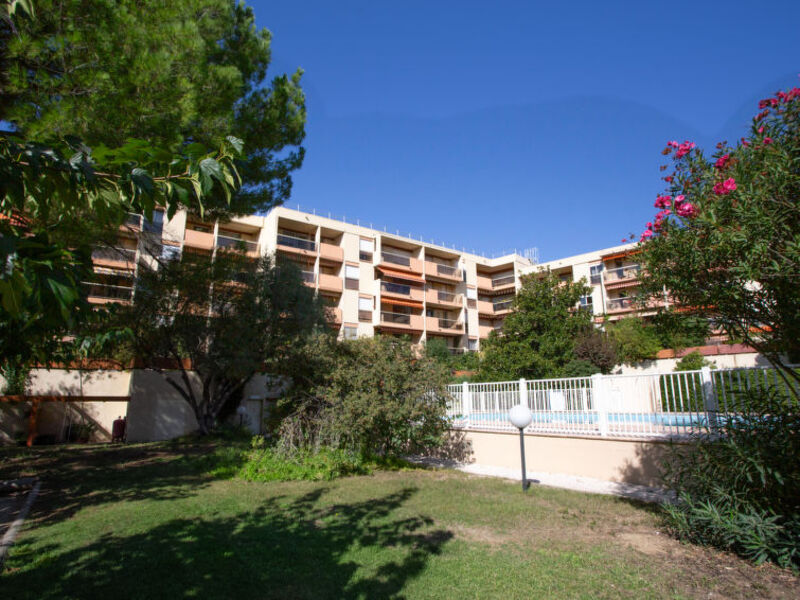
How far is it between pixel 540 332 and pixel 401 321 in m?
15.6

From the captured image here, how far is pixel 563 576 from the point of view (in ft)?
13.7

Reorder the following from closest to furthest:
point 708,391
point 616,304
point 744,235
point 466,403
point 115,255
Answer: point 744,235 < point 708,391 < point 466,403 < point 115,255 < point 616,304

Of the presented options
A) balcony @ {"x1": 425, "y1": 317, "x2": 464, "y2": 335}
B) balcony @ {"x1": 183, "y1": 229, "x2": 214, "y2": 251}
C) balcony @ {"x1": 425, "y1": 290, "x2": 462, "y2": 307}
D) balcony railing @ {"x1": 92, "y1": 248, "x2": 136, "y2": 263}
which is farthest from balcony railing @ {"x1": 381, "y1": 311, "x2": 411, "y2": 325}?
balcony railing @ {"x1": 92, "y1": 248, "x2": 136, "y2": 263}

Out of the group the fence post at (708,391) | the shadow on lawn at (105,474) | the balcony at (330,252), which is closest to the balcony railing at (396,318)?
the balcony at (330,252)

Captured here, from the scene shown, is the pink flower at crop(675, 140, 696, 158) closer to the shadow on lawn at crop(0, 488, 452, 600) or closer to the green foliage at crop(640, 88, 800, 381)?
the green foliage at crop(640, 88, 800, 381)

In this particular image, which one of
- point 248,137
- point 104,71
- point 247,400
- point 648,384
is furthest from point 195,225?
point 648,384

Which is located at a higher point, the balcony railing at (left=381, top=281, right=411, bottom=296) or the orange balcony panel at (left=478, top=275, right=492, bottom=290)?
the orange balcony panel at (left=478, top=275, right=492, bottom=290)

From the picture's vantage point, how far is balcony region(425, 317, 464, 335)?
1526 inches

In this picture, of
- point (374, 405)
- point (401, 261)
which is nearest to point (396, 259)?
point (401, 261)

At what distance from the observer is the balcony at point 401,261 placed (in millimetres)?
37844

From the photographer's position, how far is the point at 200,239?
29.2 meters

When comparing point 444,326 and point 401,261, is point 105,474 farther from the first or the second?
point 444,326

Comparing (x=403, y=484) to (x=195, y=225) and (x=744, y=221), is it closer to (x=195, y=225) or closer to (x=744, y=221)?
(x=744, y=221)

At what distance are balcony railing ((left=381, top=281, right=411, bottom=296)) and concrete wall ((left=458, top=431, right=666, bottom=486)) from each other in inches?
1030
